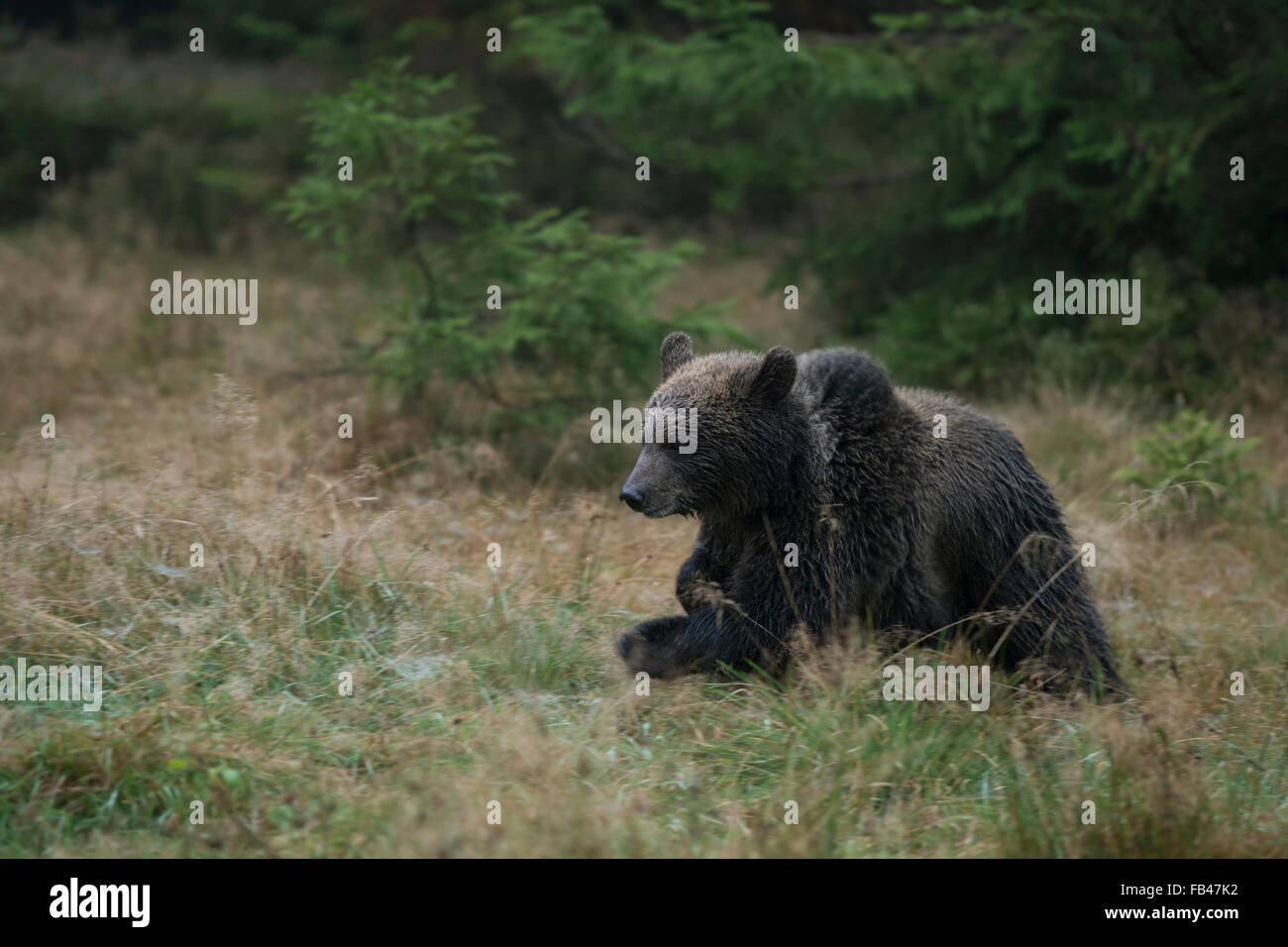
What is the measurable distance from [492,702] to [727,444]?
1.46 m

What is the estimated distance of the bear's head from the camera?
4.96 metres

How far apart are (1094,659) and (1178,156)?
5.93 meters

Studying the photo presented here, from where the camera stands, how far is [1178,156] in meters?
9.54

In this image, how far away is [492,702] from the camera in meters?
4.76

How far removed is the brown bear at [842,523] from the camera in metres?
4.98

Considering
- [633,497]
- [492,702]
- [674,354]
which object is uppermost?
[674,354]

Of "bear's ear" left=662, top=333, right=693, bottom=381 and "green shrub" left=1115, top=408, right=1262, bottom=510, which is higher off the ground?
"bear's ear" left=662, top=333, right=693, bottom=381
